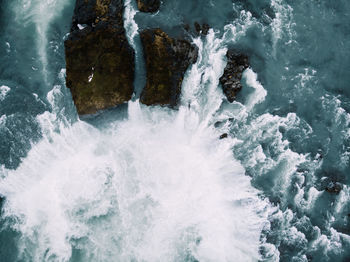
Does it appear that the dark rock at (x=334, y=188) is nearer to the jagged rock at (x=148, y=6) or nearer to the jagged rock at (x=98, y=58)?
the jagged rock at (x=98, y=58)

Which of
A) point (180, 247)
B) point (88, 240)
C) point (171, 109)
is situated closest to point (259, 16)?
point (171, 109)

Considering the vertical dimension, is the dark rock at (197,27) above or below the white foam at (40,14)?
below

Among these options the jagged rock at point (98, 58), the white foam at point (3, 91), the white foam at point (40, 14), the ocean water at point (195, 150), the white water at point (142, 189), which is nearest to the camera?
the white water at point (142, 189)

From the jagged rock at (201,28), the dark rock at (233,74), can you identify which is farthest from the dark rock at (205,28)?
the dark rock at (233,74)

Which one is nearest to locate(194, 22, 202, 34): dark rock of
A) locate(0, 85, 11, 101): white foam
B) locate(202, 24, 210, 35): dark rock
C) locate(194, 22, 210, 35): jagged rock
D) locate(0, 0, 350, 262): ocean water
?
locate(194, 22, 210, 35): jagged rock

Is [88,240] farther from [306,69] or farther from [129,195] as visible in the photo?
[306,69]

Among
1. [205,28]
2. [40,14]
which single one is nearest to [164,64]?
[205,28]

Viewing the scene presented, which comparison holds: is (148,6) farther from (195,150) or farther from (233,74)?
(195,150)
